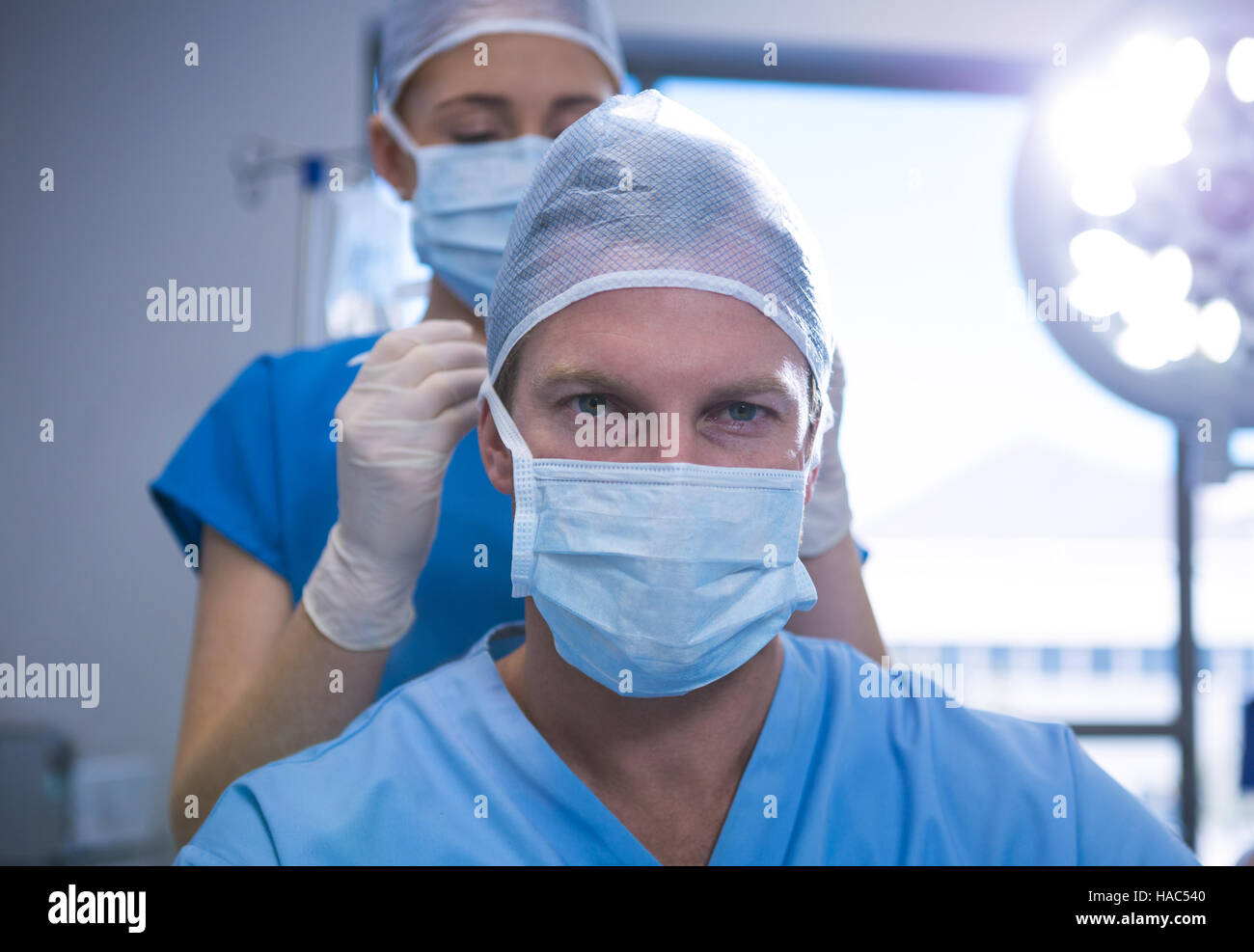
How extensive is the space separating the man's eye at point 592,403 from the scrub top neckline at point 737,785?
0.35 meters

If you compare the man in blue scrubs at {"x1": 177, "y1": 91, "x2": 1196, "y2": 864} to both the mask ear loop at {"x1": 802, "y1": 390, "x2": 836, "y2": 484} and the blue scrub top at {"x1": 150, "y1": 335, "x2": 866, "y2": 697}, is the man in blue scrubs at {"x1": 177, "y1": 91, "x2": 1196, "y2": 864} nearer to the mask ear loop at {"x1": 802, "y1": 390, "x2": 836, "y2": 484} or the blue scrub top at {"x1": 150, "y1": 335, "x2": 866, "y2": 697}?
the mask ear loop at {"x1": 802, "y1": 390, "x2": 836, "y2": 484}

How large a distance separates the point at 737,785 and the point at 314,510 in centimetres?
66

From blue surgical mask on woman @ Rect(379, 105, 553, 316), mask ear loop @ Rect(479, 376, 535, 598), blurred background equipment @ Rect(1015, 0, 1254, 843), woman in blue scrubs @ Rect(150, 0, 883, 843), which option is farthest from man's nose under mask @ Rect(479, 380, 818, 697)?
blurred background equipment @ Rect(1015, 0, 1254, 843)

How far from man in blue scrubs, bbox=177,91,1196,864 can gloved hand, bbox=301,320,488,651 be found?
9 cm

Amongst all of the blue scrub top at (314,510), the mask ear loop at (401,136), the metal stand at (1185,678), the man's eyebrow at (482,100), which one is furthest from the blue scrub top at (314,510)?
the metal stand at (1185,678)

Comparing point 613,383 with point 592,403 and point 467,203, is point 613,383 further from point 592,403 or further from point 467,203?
point 467,203

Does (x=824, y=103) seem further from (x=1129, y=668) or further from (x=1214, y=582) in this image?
(x=1129, y=668)

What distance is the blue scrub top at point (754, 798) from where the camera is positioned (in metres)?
0.95

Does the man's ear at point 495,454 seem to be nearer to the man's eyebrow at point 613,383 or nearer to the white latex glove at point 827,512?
the man's eyebrow at point 613,383

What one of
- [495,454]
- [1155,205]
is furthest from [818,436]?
[1155,205]

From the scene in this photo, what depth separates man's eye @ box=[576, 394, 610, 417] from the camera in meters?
0.94

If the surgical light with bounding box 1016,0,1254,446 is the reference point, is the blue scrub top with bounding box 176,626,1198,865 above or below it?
below

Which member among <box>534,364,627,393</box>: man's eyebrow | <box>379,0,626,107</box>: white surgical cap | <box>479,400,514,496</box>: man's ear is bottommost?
<box>479,400,514,496</box>: man's ear

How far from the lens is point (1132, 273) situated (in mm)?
1655
